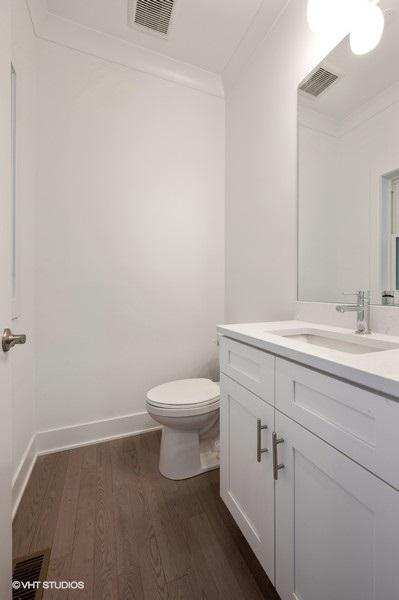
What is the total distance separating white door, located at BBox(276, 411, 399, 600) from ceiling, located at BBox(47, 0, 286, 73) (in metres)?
2.13

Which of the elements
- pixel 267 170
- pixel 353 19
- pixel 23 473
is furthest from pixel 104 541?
pixel 353 19

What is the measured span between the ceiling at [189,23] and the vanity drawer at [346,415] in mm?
1955

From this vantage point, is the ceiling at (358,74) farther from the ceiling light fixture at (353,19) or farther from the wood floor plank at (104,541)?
the wood floor plank at (104,541)

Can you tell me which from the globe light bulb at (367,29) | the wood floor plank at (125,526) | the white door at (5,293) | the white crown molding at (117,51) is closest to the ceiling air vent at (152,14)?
the white crown molding at (117,51)

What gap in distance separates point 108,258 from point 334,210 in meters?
1.35

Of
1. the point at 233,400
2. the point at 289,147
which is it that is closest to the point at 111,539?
the point at 233,400

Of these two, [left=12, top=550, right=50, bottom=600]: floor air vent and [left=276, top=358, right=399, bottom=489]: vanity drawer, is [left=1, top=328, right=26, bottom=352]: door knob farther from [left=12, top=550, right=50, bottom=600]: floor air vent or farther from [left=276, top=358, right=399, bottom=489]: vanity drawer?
[left=12, top=550, right=50, bottom=600]: floor air vent

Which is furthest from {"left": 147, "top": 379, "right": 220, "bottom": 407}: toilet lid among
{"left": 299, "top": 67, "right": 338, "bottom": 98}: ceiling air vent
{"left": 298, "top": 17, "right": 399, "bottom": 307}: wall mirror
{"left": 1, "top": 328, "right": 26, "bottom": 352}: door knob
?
{"left": 299, "top": 67, "right": 338, "bottom": 98}: ceiling air vent

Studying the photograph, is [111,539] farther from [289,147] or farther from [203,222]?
[289,147]

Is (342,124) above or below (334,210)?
above

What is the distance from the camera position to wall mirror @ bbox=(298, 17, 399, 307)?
101 centimetres

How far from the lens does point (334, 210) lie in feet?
4.08

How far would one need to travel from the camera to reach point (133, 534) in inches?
43.9

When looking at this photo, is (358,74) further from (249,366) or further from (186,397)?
(186,397)
